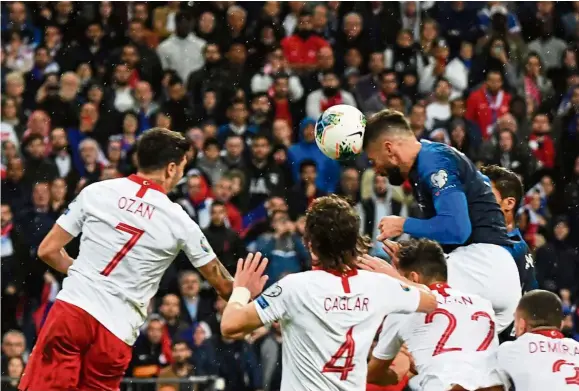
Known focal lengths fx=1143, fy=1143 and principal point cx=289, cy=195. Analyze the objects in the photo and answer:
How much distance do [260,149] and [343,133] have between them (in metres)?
6.66

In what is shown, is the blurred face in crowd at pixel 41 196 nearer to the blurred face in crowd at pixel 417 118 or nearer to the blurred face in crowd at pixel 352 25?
the blurred face in crowd at pixel 417 118

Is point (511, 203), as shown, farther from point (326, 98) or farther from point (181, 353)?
point (326, 98)

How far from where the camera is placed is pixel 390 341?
274 inches

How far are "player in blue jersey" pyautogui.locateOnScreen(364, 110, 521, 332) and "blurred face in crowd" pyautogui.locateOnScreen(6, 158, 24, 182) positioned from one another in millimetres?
7277

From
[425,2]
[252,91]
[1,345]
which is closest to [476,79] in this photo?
[425,2]

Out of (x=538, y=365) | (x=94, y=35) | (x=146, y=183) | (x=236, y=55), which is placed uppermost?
(x=94, y=35)

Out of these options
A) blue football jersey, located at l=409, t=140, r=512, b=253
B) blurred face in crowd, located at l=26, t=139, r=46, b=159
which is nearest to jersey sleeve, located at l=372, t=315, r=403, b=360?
blue football jersey, located at l=409, t=140, r=512, b=253

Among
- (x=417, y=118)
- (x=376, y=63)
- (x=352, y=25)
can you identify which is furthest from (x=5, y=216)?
(x=352, y=25)

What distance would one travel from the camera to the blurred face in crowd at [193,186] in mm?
13867

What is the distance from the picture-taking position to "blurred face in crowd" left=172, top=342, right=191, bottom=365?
12.1 meters

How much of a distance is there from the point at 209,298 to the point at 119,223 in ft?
20.3

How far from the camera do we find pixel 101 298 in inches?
272

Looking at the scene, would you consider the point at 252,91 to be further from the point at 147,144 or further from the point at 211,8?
the point at 147,144

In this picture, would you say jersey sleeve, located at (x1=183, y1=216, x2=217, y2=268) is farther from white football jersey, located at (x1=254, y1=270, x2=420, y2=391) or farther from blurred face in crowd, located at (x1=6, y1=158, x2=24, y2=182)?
blurred face in crowd, located at (x1=6, y1=158, x2=24, y2=182)
